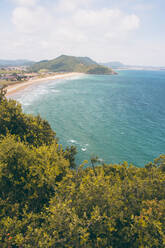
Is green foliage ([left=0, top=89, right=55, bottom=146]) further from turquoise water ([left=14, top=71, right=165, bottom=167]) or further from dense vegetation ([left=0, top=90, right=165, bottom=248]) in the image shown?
turquoise water ([left=14, top=71, right=165, bottom=167])

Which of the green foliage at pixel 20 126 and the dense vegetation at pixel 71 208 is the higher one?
the green foliage at pixel 20 126

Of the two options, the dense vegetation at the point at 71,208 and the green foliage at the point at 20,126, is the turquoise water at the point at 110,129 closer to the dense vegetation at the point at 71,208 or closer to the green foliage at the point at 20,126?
the green foliage at the point at 20,126

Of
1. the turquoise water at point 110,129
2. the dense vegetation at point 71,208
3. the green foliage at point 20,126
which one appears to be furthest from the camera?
the turquoise water at point 110,129

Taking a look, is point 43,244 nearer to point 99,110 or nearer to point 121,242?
point 121,242

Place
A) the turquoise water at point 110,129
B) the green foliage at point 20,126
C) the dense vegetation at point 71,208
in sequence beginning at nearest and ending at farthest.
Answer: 1. the dense vegetation at point 71,208
2. the green foliage at point 20,126
3. the turquoise water at point 110,129

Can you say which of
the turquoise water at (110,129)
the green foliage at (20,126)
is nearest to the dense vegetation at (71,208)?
the green foliage at (20,126)

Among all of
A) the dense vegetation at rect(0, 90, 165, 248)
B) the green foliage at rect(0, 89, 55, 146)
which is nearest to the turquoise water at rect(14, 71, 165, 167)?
the green foliage at rect(0, 89, 55, 146)

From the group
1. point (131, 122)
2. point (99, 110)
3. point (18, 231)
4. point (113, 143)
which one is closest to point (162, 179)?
point (18, 231)

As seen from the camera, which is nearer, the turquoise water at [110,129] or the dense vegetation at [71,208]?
the dense vegetation at [71,208]


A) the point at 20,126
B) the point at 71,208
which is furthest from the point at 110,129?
the point at 71,208
